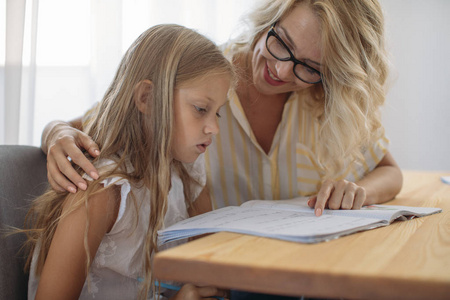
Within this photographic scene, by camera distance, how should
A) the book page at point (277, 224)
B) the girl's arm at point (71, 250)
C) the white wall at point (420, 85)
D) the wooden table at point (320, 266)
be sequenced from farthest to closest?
the white wall at point (420, 85) → the girl's arm at point (71, 250) → the book page at point (277, 224) → the wooden table at point (320, 266)

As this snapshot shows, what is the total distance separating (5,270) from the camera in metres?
0.90

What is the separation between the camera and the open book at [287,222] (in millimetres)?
679

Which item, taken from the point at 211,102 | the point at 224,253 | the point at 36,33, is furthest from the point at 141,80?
the point at 36,33

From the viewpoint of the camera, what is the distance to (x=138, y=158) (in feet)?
3.43

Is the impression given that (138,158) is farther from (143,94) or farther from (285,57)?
(285,57)

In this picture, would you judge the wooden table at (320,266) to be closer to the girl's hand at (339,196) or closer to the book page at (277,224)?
the book page at (277,224)

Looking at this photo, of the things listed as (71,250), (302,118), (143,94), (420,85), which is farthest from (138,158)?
(420,85)

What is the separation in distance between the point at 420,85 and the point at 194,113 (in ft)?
6.21

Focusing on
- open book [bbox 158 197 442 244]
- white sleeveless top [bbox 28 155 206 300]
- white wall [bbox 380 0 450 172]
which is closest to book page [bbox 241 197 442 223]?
open book [bbox 158 197 442 244]

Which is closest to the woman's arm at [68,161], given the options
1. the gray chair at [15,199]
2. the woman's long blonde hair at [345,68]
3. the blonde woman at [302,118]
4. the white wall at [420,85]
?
the blonde woman at [302,118]

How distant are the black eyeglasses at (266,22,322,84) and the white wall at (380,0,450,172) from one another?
1.39 metres

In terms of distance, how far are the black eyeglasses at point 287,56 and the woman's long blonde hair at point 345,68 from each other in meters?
0.03

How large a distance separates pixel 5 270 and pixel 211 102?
56 centimetres

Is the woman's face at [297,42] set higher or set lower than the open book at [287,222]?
higher
